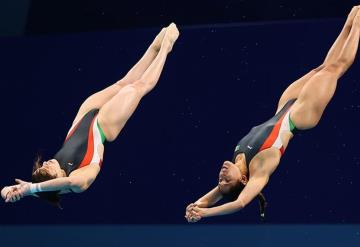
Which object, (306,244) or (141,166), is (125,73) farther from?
(306,244)

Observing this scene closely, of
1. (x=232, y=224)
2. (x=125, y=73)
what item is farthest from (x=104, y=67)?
(x=232, y=224)

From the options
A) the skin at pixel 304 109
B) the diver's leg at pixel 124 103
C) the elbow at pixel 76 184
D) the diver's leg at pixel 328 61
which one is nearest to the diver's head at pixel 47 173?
the elbow at pixel 76 184

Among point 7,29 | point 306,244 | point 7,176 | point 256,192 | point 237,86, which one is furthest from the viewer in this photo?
point 7,29

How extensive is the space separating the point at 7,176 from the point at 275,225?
2.20 m

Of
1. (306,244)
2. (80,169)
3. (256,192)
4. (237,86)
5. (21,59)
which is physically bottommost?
(306,244)

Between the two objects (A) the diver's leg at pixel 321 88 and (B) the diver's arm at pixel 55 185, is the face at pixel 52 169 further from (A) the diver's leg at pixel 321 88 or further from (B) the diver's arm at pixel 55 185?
(A) the diver's leg at pixel 321 88

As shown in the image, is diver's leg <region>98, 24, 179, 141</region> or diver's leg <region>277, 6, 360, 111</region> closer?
diver's leg <region>277, 6, 360, 111</region>

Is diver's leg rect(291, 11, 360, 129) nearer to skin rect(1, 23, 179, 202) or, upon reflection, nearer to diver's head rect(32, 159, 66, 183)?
skin rect(1, 23, 179, 202)

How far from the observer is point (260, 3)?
246 inches

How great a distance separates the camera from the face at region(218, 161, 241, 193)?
16.3 ft

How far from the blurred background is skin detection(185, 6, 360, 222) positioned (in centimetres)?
50

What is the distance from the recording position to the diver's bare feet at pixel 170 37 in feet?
18.6

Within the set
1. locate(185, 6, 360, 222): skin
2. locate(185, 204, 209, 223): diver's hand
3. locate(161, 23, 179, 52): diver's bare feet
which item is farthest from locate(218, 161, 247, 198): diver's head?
locate(161, 23, 179, 52): diver's bare feet

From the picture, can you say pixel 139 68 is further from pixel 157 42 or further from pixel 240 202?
pixel 240 202
